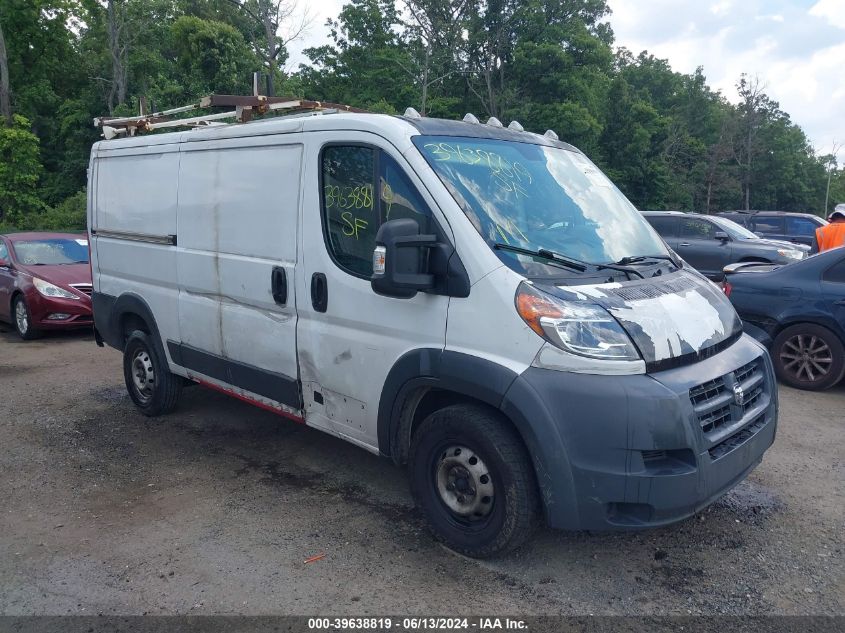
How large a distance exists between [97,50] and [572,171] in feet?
132

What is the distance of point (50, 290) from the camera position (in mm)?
9852

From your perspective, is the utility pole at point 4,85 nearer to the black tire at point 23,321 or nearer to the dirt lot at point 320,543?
the black tire at point 23,321

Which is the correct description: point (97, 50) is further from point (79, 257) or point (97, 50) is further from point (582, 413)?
point (582, 413)

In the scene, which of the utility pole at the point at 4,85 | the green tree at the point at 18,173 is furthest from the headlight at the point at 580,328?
the utility pole at the point at 4,85

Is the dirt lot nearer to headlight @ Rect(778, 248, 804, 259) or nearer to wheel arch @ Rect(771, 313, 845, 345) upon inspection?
wheel arch @ Rect(771, 313, 845, 345)

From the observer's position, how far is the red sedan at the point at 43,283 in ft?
32.0

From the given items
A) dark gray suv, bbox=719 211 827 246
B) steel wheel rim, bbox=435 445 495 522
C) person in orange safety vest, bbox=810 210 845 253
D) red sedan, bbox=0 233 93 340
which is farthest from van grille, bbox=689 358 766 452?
dark gray suv, bbox=719 211 827 246

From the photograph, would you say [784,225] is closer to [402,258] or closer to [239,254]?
[239,254]

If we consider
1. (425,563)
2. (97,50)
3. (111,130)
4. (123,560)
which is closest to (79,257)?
(111,130)

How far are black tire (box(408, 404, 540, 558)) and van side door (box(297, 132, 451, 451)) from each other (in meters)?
0.38

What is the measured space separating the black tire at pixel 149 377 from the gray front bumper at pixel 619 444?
3693mm

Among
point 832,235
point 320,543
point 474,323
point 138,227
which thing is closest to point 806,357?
point 832,235

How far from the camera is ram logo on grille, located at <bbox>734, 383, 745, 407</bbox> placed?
355cm

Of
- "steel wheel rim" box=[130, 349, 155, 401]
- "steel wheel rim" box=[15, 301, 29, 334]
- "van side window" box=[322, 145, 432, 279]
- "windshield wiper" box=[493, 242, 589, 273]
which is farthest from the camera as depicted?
"steel wheel rim" box=[15, 301, 29, 334]
